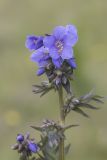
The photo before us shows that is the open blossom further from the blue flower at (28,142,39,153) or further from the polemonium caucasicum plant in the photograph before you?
the blue flower at (28,142,39,153)

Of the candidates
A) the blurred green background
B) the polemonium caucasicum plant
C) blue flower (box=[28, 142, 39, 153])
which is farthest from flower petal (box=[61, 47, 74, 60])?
the blurred green background

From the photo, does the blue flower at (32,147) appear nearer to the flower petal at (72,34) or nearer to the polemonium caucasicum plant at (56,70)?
the polemonium caucasicum plant at (56,70)

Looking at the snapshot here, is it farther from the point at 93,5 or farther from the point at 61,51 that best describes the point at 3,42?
the point at 61,51

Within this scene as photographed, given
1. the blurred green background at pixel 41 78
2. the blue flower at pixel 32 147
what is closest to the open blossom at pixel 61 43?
the blue flower at pixel 32 147

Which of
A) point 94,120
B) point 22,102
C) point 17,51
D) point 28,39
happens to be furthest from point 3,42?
point 28,39

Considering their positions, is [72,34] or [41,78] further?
[41,78]

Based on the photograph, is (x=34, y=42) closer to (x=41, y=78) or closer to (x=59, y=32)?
(x=59, y=32)

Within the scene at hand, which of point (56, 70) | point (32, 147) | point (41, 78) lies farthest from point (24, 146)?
point (41, 78)
